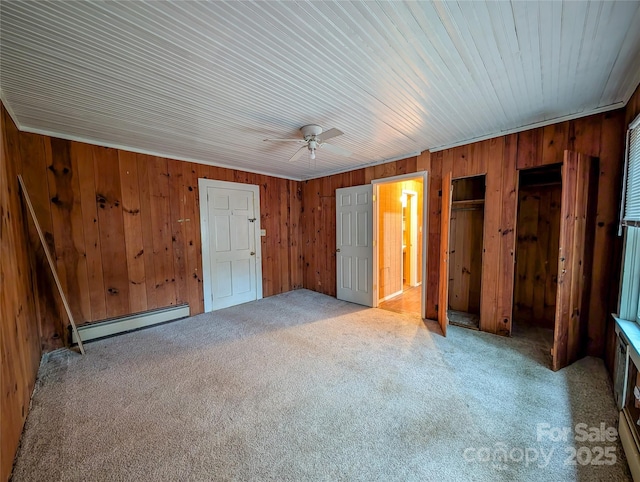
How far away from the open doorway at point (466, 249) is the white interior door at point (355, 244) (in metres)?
1.23

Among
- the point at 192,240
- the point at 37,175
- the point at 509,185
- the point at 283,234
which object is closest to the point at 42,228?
the point at 37,175

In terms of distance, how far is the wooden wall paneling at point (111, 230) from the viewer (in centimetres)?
300

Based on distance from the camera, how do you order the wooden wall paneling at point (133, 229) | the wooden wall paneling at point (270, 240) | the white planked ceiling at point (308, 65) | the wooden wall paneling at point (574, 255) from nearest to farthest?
the white planked ceiling at point (308, 65) < the wooden wall paneling at point (574, 255) < the wooden wall paneling at point (133, 229) < the wooden wall paneling at point (270, 240)

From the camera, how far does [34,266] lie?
260 centimetres

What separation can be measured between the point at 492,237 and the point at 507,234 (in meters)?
0.15

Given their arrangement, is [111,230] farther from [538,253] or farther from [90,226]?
[538,253]

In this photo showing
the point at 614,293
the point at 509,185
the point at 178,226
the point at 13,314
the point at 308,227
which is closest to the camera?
the point at 13,314

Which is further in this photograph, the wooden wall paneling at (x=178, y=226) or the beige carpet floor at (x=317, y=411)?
the wooden wall paneling at (x=178, y=226)

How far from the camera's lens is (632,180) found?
194cm

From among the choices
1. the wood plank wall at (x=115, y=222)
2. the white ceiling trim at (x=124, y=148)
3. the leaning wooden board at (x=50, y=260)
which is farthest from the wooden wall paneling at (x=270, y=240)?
the leaning wooden board at (x=50, y=260)

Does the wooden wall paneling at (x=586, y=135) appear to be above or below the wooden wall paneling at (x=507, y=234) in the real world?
above

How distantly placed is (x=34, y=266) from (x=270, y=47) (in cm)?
327

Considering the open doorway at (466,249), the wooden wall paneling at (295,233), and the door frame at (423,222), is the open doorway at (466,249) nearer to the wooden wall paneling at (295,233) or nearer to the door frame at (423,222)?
the door frame at (423,222)

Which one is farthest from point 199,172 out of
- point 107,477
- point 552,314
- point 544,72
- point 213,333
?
point 552,314
